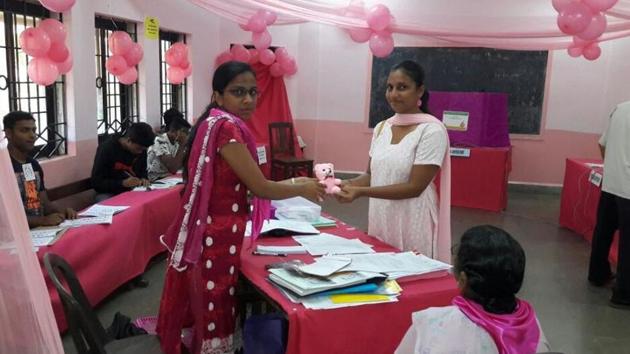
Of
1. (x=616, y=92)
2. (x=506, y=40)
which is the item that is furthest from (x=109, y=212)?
(x=616, y=92)

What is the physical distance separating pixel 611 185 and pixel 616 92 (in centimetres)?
392

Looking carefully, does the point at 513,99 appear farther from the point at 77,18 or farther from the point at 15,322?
the point at 15,322

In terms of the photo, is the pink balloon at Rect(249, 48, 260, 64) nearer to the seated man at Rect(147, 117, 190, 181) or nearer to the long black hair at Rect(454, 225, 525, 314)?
the seated man at Rect(147, 117, 190, 181)

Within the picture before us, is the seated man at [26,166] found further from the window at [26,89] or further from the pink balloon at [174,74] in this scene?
the pink balloon at [174,74]

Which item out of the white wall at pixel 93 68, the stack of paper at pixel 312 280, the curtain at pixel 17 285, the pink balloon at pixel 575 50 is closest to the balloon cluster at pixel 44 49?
the white wall at pixel 93 68

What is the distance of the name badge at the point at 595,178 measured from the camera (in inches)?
174

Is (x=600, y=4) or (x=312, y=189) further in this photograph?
(x=600, y=4)

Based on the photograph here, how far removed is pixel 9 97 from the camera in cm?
369

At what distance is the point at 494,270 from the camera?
1.21 metres

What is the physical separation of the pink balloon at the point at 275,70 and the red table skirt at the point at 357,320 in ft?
18.4

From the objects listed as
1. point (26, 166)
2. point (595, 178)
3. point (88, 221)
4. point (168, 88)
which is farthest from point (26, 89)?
point (595, 178)

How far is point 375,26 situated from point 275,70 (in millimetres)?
1792

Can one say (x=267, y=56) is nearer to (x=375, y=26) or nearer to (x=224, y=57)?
(x=224, y=57)

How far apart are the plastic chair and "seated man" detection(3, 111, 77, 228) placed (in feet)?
3.97
